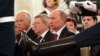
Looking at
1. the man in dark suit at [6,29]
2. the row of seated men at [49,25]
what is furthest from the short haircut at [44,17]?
the man in dark suit at [6,29]

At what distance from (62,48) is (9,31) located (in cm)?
21

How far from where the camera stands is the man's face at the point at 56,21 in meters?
1.94

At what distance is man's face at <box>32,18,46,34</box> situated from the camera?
6.81ft

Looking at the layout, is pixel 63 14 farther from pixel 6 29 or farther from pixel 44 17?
pixel 6 29

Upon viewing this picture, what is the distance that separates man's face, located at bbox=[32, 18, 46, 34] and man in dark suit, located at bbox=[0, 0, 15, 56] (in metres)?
1.18

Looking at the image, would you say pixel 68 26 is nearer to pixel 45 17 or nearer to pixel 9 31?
pixel 45 17

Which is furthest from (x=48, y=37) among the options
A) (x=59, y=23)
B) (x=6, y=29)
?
(x=6, y=29)

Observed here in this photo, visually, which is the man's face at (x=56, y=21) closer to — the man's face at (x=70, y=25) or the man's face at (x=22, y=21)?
the man's face at (x=70, y=25)

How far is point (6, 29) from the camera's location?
2.84 feet

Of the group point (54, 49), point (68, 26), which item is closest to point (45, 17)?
point (68, 26)

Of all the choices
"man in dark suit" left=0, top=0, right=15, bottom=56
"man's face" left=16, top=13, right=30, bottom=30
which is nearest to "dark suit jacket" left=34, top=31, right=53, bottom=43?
"man's face" left=16, top=13, right=30, bottom=30

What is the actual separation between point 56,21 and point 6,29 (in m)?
1.11

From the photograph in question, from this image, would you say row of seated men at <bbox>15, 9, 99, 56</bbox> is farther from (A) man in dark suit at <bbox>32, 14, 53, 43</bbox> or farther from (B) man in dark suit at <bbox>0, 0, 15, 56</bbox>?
(B) man in dark suit at <bbox>0, 0, 15, 56</bbox>

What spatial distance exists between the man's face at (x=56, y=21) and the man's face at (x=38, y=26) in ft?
0.43
